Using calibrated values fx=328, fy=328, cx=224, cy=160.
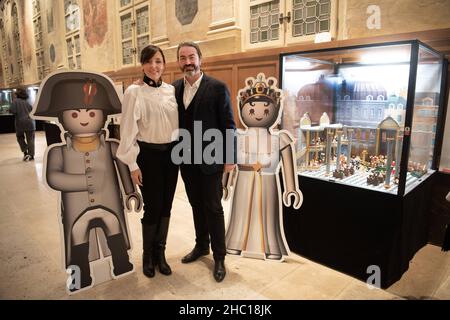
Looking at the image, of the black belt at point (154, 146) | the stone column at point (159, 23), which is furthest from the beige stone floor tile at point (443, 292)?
the stone column at point (159, 23)

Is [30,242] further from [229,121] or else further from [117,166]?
[229,121]

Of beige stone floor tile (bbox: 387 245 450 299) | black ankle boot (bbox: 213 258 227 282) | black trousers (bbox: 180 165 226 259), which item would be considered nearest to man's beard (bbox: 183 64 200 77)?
black trousers (bbox: 180 165 226 259)

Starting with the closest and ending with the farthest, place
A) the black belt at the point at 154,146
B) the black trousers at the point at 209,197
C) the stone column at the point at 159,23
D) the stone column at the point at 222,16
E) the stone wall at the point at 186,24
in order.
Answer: the black belt at the point at 154,146 < the black trousers at the point at 209,197 < the stone wall at the point at 186,24 < the stone column at the point at 222,16 < the stone column at the point at 159,23

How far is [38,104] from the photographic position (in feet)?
7.05

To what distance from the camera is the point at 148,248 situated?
252cm

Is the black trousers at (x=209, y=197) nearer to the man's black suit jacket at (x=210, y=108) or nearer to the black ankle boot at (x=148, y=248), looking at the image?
the man's black suit jacket at (x=210, y=108)

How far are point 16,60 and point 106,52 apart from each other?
11145 mm

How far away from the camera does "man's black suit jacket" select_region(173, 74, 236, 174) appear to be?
7.55ft

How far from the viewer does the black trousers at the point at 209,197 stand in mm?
2424

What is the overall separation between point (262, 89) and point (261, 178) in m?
0.73

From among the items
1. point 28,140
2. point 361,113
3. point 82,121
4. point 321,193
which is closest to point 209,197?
point 321,193

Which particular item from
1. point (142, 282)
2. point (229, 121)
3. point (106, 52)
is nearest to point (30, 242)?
point (142, 282)

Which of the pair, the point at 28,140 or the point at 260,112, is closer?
the point at 260,112

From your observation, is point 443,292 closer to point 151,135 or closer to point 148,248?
point 148,248
